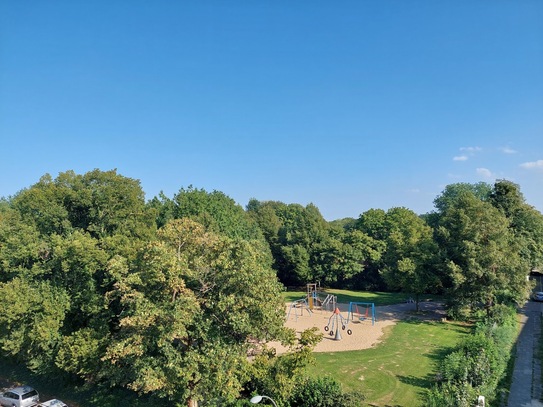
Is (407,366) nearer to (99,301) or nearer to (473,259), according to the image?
(473,259)

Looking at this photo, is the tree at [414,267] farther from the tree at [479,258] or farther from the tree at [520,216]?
the tree at [520,216]

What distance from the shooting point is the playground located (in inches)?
1081

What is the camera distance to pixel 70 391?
21828 mm

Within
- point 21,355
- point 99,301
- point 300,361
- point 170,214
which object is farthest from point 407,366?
point 170,214

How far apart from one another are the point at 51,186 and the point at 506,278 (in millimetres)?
37781

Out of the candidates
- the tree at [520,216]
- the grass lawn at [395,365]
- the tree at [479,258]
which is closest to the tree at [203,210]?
the grass lawn at [395,365]

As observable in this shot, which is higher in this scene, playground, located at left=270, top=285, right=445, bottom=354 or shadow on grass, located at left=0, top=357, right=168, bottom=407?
playground, located at left=270, top=285, right=445, bottom=354

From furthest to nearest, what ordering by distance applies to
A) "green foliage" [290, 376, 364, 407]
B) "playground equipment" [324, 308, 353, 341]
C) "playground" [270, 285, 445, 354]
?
"playground equipment" [324, 308, 353, 341] < "playground" [270, 285, 445, 354] < "green foliage" [290, 376, 364, 407]

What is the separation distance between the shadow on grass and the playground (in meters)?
9.95

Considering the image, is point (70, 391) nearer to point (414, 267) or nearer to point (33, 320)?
point (33, 320)

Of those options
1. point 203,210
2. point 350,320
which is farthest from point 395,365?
point 203,210

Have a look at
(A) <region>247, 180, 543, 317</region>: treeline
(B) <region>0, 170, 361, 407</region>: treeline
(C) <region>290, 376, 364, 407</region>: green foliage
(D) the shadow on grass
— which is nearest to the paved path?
(A) <region>247, 180, 543, 317</region>: treeline

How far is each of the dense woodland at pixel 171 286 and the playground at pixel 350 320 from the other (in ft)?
12.2

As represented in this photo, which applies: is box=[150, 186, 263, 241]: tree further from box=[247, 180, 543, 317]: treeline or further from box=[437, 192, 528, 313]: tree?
box=[437, 192, 528, 313]: tree
